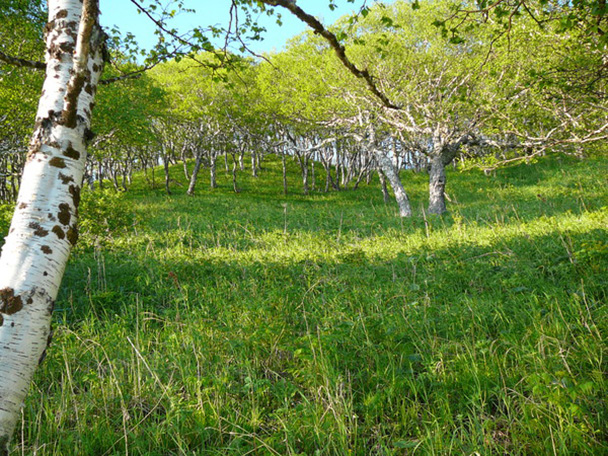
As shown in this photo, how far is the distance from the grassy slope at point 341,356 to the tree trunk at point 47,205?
746 mm

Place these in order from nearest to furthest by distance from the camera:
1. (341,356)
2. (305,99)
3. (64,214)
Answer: (64,214) → (341,356) → (305,99)

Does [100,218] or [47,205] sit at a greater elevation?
[47,205]

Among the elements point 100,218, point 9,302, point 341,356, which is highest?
point 9,302

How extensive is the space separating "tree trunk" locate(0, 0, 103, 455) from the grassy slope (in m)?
0.75

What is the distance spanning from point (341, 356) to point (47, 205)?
252 cm

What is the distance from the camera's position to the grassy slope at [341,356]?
7.34ft

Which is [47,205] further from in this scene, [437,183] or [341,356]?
[437,183]

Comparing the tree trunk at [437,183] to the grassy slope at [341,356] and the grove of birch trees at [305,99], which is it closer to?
the grove of birch trees at [305,99]

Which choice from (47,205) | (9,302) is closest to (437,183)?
(47,205)

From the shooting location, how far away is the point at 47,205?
79.7 inches

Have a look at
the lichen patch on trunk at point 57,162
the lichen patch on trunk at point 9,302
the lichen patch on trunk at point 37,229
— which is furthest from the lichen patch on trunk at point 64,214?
the lichen patch on trunk at point 9,302

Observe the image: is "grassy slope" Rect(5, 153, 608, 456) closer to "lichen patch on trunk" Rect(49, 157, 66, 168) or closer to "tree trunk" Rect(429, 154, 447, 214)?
"lichen patch on trunk" Rect(49, 157, 66, 168)

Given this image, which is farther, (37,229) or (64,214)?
(64,214)

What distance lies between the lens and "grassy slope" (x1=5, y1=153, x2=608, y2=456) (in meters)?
2.24
